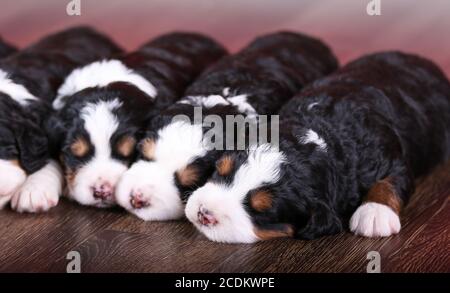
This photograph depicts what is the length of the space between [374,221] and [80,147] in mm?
1591

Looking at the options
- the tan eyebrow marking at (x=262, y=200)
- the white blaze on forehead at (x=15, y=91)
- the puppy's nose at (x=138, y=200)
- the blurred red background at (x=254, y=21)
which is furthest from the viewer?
the blurred red background at (x=254, y=21)

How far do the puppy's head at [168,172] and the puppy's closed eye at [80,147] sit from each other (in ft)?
0.91

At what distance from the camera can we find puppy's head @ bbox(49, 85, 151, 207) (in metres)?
4.69

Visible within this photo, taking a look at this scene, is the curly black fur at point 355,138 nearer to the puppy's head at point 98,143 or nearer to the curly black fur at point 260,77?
the curly black fur at point 260,77

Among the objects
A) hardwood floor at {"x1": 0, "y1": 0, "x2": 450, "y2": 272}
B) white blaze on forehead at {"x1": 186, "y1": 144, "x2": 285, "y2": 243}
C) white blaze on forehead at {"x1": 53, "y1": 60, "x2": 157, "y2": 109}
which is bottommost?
hardwood floor at {"x1": 0, "y1": 0, "x2": 450, "y2": 272}

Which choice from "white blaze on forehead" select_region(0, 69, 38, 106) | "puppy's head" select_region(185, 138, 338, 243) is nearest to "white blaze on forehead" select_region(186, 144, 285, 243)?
"puppy's head" select_region(185, 138, 338, 243)

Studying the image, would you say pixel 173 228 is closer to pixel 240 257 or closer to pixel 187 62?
pixel 240 257

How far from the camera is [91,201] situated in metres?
4.75

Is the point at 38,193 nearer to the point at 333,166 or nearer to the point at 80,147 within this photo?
the point at 80,147

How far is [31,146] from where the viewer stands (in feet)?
15.8

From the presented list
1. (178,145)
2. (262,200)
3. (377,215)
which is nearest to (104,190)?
(178,145)

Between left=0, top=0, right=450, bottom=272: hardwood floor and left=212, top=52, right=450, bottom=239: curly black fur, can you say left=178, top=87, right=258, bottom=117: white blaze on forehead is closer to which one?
left=212, top=52, right=450, bottom=239: curly black fur

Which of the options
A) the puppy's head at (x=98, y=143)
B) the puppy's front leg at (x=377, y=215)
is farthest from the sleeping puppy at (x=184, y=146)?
the puppy's front leg at (x=377, y=215)

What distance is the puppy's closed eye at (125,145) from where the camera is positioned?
4.72m
